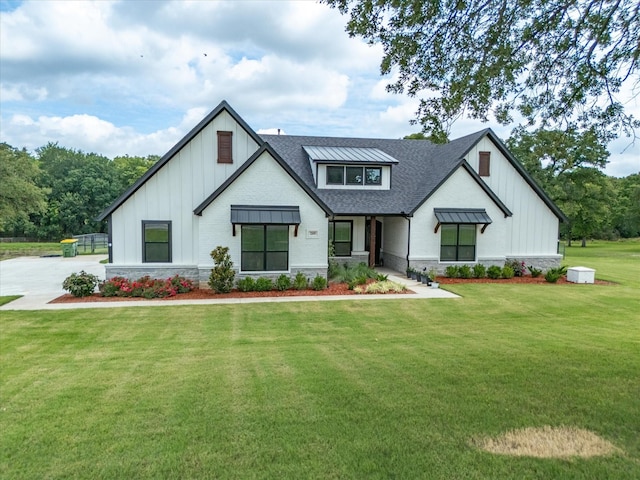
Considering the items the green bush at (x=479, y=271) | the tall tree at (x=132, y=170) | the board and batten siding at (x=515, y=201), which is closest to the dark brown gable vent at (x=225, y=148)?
the board and batten siding at (x=515, y=201)

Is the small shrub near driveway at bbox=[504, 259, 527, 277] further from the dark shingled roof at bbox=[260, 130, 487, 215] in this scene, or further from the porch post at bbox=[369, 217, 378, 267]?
the porch post at bbox=[369, 217, 378, 267]

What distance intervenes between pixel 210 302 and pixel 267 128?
16.7m

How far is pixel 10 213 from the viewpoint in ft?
119

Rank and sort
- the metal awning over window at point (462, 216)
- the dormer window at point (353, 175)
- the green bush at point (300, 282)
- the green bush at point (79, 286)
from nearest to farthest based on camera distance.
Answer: the green bush at point (79, 286) → the green bush at point (300, 282) → the metal awning over window at point (462, 216) → the dormer window at point (353, 175)

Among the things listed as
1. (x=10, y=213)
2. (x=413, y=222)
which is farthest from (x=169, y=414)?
(x=10, y=213)

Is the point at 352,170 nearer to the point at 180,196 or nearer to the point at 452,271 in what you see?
the point at 452,271

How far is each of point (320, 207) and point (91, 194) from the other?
52.9 meters

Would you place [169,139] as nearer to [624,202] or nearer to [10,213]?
[10,213]

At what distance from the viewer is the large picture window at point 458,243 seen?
1923cm

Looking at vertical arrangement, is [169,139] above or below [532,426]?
above

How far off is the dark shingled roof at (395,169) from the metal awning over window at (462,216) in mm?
1152

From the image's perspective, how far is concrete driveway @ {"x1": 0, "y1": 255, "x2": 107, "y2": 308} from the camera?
14455 mm

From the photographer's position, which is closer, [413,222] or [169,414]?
[169,414]

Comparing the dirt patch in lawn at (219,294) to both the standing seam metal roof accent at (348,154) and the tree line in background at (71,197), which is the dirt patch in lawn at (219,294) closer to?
the standing seam metal roof accent at (348,154)
